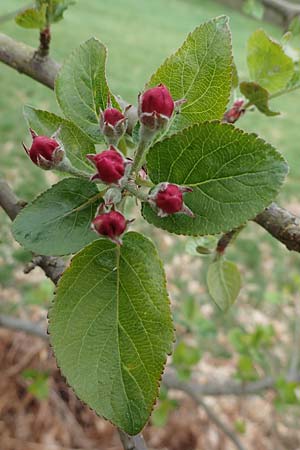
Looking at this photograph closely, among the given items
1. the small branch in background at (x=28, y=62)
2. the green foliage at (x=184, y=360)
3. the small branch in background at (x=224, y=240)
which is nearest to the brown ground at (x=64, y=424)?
the green foliage at (x=184, y=360)

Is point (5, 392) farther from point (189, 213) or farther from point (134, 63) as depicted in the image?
point (134, 63)

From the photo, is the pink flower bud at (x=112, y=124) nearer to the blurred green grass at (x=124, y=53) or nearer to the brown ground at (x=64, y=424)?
the blurred green grass at (x=124, y=53)

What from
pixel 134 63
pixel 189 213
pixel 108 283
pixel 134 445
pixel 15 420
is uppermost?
pixel 189 213

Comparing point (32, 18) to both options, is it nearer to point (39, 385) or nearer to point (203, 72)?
point (203, 72)

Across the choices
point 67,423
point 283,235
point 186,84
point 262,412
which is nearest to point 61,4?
point 186,84

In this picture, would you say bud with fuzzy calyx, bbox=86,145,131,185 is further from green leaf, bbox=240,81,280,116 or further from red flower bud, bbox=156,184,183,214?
green leaf, bbox=240,81,280,116

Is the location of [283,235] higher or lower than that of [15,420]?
higher
